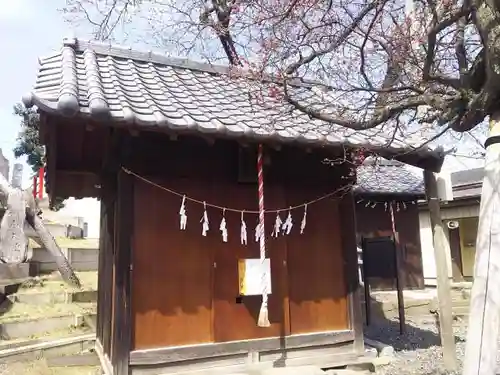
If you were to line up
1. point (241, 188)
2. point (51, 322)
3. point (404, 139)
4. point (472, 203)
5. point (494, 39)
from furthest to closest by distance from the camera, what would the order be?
point (472, 203)
point (51, 322)
point (404, 139)
point (241, 188)
point (494, 39)

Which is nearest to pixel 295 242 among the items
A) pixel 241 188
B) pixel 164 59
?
pixel 241 188

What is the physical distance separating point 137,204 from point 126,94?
1339mm

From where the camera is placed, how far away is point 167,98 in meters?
5.84

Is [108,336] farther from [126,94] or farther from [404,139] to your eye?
[404,139]

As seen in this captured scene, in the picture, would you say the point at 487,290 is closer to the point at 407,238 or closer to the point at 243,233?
the point at 243,233

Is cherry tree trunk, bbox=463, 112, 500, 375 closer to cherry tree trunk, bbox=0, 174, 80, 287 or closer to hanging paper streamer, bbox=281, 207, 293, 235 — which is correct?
hanging paper streamer, bbox=281, 207, 293, 235

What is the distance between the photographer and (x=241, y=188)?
241 inches

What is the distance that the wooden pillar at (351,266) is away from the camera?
6.41 m

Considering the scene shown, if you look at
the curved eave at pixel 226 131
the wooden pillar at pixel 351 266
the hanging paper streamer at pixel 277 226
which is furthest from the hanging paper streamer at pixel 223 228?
the wooden pillar at pixel 351 266

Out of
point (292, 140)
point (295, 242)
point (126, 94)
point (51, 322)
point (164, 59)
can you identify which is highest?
point (164, 59)

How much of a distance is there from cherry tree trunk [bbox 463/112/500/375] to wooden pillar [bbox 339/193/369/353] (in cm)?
328

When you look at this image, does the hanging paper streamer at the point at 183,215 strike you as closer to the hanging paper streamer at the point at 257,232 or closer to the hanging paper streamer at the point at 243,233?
the hanging paper streamer at the point at 243,233

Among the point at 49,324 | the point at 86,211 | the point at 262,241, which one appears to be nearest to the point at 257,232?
the point at 262,241

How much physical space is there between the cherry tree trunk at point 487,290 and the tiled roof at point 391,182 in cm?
755
